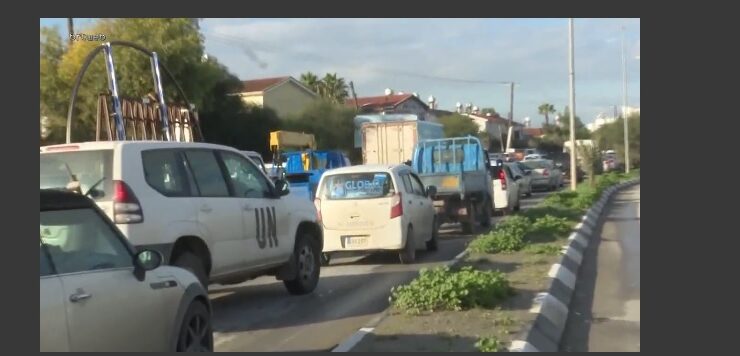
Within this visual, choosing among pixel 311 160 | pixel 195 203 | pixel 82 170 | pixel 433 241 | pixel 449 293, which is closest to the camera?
pixel 82 170

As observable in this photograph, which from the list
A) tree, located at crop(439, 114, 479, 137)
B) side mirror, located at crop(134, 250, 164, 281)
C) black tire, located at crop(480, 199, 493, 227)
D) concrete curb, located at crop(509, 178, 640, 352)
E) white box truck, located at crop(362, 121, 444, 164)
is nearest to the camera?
side mirror, located at crop(134, 250, 164, 281)

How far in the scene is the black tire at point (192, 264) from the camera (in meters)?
8.97

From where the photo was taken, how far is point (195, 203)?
364 inches

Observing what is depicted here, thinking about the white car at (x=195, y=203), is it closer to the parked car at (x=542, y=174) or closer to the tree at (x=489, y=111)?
the parked car at (x=542, y=174)

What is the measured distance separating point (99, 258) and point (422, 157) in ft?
53.2

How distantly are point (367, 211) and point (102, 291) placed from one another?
8.78 meters

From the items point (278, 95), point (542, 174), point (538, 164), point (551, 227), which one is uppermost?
point (278, 95)

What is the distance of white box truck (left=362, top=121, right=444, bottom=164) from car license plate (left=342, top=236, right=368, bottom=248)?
41.1 feet

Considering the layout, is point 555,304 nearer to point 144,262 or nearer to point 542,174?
point 144,262

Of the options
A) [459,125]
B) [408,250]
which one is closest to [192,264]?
[408,250]

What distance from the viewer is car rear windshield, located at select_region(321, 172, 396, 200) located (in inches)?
568

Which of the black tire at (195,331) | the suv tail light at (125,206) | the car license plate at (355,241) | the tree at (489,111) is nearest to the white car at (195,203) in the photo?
the suv tail light at (125,206)

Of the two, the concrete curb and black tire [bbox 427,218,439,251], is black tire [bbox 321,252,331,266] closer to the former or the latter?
black tire [bbox 427,218,439,251]

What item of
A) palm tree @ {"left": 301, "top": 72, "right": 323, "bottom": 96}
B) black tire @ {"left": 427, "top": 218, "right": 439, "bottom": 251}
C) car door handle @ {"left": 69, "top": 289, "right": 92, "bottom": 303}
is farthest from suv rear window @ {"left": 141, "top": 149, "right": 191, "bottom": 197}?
palm tree @ {"left": 301, "top": 72, "right": 323, "bottom": 96}
